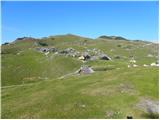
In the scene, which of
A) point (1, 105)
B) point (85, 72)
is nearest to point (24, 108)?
point (1, 105)

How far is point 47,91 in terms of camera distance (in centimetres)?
6312

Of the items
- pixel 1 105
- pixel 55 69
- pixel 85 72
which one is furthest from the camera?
pixel 55 69

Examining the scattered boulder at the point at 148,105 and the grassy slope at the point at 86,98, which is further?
the scattered boulder at the point at 148,105

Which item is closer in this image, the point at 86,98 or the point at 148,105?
the point at 148,105

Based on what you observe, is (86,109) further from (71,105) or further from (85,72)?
(85,72)

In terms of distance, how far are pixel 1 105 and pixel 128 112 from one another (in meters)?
22.7

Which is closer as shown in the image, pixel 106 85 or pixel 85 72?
pixel 106 85

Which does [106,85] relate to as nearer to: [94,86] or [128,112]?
[94,86]

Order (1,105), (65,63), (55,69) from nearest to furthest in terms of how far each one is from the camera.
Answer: (1,105), (55,69), (65,63)

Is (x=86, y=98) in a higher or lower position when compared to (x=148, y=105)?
higher

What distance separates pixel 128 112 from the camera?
47.6 m

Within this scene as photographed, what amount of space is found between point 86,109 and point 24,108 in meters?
10.3

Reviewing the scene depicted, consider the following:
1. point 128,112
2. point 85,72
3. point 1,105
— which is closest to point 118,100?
point 128,112

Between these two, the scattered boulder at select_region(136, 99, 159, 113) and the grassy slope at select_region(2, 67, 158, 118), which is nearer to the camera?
the grassy slope at select_region(2, 67, 158, 118)
